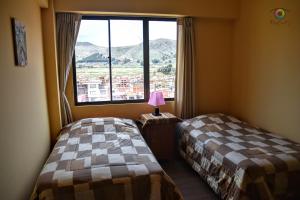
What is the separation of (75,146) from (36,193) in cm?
77

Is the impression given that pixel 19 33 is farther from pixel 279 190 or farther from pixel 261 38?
pixel 261 38

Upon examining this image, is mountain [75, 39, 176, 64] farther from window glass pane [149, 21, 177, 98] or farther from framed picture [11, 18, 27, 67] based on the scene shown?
framed picture [11, 18, 27, 67]

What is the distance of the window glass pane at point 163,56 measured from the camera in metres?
3.70

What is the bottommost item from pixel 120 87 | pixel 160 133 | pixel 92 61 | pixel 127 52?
pixel 160 133

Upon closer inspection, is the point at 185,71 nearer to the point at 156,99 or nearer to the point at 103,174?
the point at 156,99

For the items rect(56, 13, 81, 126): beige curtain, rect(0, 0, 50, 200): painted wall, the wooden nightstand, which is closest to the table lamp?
the wooden nightstand

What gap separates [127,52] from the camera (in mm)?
3633

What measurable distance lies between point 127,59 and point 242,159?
2206mm

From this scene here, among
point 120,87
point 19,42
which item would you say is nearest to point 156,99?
point 120,87

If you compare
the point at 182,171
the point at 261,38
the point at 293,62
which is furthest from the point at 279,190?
the point at 261,38

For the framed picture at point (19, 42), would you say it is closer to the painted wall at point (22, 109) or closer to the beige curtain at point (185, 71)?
the painted wall at point (22, 109)

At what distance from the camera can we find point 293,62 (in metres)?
2.79

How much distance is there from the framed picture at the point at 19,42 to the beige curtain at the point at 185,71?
2.25 metres

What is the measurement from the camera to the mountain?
3.48 metres
